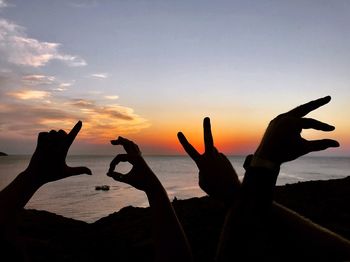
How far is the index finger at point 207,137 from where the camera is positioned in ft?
5.67

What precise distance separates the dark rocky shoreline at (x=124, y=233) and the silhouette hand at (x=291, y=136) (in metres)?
3.78

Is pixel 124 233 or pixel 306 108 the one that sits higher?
pixel 306 108

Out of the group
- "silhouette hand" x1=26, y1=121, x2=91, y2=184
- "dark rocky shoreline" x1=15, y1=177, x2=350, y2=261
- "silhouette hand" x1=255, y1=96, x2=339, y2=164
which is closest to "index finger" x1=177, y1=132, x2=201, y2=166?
"silhouette hand" x1=255, y1=96, x2=339, y2=164

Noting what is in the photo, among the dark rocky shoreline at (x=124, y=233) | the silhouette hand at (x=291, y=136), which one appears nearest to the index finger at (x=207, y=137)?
the silhouette hand at (x=291, y=136)

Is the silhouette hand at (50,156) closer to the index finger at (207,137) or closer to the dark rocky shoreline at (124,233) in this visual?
the index finger at (207,137)

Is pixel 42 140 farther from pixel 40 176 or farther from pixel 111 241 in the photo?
pixel 111 241

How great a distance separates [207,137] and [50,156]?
3.64 ft

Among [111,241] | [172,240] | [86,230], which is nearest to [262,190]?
[172,240]

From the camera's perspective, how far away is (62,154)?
2361 mm

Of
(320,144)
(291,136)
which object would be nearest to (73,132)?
(291,136)

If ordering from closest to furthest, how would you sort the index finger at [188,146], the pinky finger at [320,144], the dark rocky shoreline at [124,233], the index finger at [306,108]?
the pinky finger at [320,144]
the index finger at [306,108]
the index finger at [188,146]
the dark rocky shoreline at [124,233]

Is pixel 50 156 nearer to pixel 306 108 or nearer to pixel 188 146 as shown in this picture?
pixel 188 146

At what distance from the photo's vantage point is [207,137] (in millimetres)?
1796

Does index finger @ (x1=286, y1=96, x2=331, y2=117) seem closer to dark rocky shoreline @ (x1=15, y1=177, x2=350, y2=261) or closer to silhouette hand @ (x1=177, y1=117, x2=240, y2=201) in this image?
silhouette hand @ (x1=177, y1=117, x2=240, y2=201)
